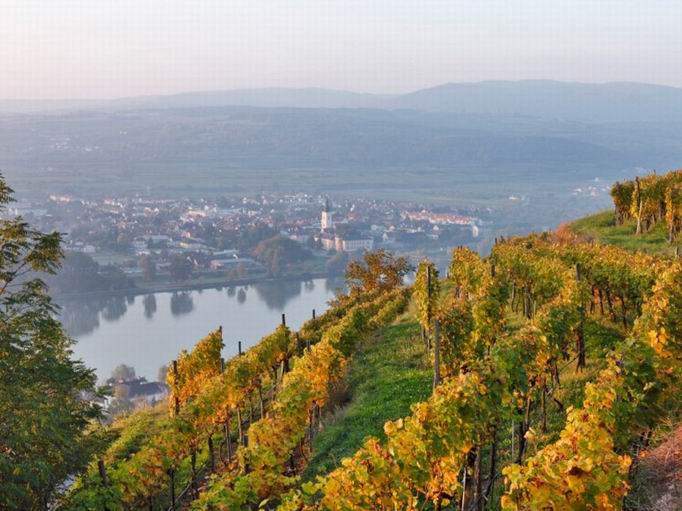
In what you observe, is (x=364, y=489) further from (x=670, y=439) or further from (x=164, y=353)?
(x=164, y=353)

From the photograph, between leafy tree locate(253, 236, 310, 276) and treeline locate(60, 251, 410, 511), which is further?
leafy tree locate(253, 236, 310, 276)

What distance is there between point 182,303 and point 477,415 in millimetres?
114585

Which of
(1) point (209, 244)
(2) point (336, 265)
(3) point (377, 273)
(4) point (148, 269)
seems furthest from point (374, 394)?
(1) point (209, 244)

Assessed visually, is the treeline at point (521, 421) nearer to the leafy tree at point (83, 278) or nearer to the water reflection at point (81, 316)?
the water reflection at point (81, 316)

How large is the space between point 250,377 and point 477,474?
9.29 metres

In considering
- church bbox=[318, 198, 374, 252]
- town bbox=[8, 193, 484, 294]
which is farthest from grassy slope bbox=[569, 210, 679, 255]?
church bbox=[318, 198, 374, 252]

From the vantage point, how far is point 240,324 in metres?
104

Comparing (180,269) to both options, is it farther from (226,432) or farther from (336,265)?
(226,432)

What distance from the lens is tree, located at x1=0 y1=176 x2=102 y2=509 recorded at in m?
13.2

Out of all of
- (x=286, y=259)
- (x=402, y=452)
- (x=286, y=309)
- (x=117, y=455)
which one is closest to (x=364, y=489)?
(x=402, y=452)

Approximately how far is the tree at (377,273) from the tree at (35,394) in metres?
27.4

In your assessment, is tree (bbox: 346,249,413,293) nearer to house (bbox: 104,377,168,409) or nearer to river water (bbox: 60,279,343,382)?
house (bbox: 104,377,168,409)

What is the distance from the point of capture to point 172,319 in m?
112

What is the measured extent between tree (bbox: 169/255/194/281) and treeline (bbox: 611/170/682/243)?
10626 centimetres
